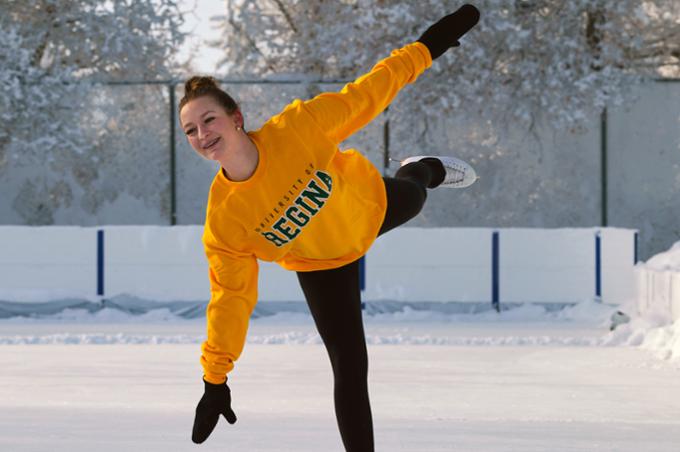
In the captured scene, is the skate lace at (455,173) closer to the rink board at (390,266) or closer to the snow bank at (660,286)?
the snow bank at (660,286)

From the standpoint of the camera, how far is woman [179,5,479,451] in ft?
13.1

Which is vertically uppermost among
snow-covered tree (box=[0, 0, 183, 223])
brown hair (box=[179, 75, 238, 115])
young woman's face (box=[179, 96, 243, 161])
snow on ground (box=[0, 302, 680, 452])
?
snow-covered tree (box=[0, 0, 183, 223])

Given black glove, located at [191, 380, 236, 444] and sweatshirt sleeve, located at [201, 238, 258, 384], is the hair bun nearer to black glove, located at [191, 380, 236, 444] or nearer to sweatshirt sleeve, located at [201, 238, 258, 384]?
sweatshirt sleeve, located at [201, 238, 258, 384]

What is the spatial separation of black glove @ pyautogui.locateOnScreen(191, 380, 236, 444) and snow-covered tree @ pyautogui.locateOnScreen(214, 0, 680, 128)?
12.6m

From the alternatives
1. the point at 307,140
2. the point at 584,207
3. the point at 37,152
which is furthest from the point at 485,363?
the point at 37,152

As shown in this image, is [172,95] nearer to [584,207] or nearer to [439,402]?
[584,207]

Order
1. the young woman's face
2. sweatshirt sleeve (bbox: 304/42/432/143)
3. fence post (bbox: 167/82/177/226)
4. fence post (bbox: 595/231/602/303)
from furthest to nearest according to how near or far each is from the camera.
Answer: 1. fence post (bbox: 167/82/177/226)
2. fence post (bbox: 595/231/602/303)
3. sweatshirt sleeve (bbox: 304/42/432/143)
4. the young woman's face

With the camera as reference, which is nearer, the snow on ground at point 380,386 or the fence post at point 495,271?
the snow on ground at point 380,386

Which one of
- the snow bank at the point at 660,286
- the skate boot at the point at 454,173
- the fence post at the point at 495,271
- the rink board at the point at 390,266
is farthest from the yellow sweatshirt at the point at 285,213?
the fence post at the point at 495,271

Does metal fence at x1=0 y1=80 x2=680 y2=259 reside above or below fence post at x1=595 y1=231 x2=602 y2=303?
above

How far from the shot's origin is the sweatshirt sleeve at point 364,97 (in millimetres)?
4266

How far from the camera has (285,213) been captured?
408cm

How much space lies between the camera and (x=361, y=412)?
412cm

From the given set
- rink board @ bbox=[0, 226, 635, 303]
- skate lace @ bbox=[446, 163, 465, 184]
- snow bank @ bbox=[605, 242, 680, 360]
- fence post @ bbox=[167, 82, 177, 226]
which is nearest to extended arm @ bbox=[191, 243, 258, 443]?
skate lace @ bbox=[446, 163, 465, 184]
